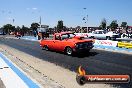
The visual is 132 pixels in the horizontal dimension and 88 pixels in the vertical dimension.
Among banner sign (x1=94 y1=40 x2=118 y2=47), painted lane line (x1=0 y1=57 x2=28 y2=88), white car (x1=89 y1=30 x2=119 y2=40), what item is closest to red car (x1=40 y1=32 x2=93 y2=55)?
painted lane line (x1=0 y1=57 x2=28 y2=88)

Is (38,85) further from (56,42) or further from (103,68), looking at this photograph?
(56,42)

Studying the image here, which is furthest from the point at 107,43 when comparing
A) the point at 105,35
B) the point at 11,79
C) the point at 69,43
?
the point at 11,79

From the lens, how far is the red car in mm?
16094

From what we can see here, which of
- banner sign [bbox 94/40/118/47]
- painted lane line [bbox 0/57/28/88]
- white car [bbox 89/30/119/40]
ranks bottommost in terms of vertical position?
painted lane line [bbox 0/57/28/88]

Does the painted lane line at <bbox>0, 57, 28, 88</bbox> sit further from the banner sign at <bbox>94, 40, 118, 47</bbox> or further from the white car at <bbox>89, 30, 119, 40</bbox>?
the white car at <bbox>89, 30, 119, 40</bbox>

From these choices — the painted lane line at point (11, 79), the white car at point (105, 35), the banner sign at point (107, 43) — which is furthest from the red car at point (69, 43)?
the white car at point (105, 35)

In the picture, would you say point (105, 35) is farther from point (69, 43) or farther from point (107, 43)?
point (69, 43)

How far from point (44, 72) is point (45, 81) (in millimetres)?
2201


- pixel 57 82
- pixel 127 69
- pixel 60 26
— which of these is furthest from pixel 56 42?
pixel 60 26

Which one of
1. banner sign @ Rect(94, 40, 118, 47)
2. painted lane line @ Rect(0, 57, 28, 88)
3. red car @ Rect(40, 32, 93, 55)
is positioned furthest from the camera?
banner sign @ Rect(94, 40, 118, 47)

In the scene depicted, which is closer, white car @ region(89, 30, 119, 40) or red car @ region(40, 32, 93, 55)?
red car @ region(40, 32, 93, 55)

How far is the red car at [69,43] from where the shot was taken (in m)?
16.1

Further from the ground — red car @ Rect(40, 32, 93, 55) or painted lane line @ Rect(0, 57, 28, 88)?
red car @ Rect(40, 32, 93, 55)

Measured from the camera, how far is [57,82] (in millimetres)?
9109
